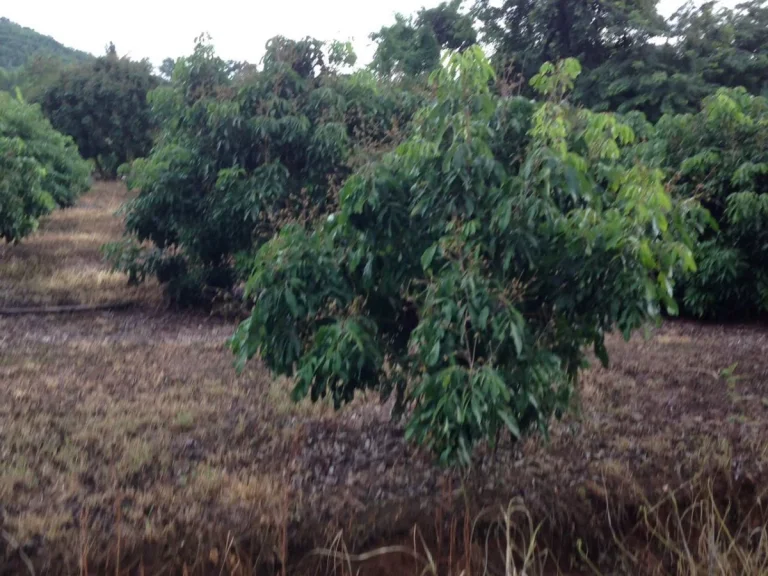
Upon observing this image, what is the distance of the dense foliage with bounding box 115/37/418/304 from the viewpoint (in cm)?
866

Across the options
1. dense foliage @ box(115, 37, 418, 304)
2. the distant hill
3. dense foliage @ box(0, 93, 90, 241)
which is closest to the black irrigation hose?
dense foliage @ box(115, 37, 418, 304)

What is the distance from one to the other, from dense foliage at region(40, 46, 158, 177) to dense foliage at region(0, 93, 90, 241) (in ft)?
20.2

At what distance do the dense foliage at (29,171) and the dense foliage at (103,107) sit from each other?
616 centimetres

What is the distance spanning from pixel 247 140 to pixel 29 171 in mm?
4709

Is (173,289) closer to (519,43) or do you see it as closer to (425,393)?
(425,393)

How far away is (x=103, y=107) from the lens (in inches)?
974

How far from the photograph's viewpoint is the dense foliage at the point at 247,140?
866cm

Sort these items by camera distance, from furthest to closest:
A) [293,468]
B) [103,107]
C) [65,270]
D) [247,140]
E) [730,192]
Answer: [103,107] < [65,270] < [730,192] < [247,140] < [293,468]

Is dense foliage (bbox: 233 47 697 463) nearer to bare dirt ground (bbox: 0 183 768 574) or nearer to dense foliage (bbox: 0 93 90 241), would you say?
bare dirt ground (bbox: 0 183 768 574)

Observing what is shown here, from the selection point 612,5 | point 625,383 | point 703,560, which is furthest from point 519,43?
point 703,560

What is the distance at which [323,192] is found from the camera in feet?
28.8

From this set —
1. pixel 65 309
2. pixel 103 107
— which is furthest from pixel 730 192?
Answer: pixel 103 107

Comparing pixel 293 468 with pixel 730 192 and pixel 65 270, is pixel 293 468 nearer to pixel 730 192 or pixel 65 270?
pixel 730 192

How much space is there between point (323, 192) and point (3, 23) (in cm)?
4757
